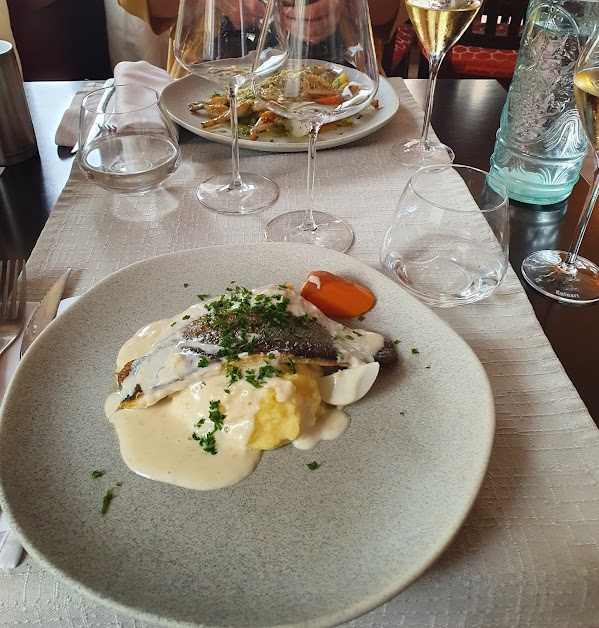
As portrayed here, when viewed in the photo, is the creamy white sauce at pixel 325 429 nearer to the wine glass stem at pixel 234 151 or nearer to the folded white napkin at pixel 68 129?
the wine glass stem at pixel 234 151

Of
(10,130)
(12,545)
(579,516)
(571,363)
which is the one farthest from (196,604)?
(10,130)

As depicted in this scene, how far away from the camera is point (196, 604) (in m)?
0.52

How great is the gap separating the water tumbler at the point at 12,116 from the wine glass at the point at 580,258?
1057 mm

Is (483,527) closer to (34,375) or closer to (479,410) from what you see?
(479,410)

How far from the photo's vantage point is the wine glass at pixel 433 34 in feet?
4.22

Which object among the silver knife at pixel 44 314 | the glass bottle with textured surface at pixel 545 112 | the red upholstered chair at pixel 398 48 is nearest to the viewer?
the silver knife at pixel 44 314

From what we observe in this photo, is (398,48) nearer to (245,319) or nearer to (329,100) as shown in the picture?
(329,100)

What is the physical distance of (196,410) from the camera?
708mm

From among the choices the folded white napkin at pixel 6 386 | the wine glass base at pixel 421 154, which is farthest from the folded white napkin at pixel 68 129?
the wine glass base at pixel 421 154

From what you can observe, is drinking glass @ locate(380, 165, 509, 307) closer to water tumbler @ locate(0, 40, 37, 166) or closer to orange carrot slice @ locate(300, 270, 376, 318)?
orange carrot slice @ locate(300, 270, 376, 318)

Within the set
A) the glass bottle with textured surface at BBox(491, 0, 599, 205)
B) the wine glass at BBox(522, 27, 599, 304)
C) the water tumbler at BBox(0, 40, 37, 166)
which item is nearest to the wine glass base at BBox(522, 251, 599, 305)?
the wine glass at BBox(522, 27, 599, 304)

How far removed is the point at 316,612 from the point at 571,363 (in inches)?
22.1

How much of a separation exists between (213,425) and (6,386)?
280 millimetres

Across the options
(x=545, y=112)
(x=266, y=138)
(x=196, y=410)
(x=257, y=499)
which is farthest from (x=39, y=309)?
(x=545, y=112)
